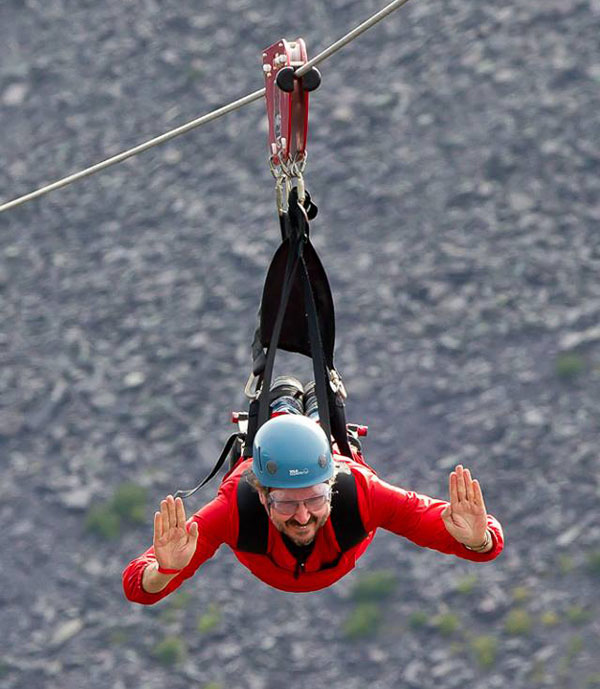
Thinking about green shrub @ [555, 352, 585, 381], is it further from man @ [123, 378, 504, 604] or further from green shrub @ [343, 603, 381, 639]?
man @ [123, 378, 504, 604]

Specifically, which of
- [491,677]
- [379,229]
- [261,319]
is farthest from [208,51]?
[261,319]

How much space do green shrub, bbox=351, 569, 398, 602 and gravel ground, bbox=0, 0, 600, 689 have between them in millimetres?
84

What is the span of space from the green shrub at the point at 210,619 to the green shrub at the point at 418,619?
10.3 feet

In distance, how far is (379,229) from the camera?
29.8 meters

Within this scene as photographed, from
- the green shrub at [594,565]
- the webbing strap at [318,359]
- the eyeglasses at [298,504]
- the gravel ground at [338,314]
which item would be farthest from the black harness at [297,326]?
the green shrub at [594,565]

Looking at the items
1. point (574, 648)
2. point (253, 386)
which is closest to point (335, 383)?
point (253, 386)

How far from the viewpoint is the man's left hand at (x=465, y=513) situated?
345 inches

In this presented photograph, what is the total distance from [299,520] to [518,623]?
18.5m

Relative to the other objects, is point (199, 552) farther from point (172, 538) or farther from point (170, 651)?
point (170, 651)

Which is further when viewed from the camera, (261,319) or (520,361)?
(520,361)

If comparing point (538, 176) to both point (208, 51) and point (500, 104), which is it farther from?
point (208, 51)

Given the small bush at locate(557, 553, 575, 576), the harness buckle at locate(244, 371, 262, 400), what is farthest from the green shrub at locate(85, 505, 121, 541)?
the harness buckle at locate(244, 371, 262, 400)

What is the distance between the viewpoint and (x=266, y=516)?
29.9ft

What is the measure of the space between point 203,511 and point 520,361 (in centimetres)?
1997
